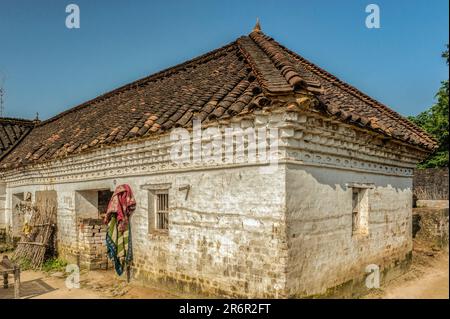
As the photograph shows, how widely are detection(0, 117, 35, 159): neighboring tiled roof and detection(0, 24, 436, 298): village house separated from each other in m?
8.86

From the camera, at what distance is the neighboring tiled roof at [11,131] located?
60.3 feet

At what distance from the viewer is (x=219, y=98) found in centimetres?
705

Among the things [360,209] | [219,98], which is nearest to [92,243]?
[219,98]

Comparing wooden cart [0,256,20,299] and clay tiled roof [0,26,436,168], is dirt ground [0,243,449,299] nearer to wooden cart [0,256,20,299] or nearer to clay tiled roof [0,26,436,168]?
wooden cart [0,256,20,299]

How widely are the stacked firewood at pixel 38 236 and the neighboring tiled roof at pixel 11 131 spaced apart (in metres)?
7.27

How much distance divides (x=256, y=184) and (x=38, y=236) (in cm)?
861

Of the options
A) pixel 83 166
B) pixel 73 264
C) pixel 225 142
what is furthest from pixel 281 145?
pixel 73 264

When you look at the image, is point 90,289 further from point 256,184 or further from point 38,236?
point 256,184

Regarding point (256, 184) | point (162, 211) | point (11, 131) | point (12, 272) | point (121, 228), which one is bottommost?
point (12, 272)

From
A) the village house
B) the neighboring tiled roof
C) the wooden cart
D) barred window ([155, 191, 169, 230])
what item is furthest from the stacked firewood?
the neighboring tiled roof

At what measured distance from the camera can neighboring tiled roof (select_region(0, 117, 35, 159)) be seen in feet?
60.3

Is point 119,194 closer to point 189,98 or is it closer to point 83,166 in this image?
point 83,166

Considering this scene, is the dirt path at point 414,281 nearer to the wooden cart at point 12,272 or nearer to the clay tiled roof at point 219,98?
the clay tiled roof at point 219,98
